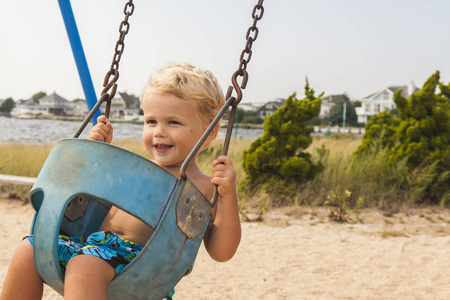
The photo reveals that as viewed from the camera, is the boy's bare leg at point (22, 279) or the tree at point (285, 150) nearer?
the boy's bare leg at point (22, 279)

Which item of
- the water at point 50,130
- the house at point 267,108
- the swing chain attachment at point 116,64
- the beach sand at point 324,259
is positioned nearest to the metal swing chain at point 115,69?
the swing chain attachment at point 116,64

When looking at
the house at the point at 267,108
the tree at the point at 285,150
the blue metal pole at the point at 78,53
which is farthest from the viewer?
the house at the point at 267,108

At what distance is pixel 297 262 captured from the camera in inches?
168

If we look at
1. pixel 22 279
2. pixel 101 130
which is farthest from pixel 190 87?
pixel 22 279

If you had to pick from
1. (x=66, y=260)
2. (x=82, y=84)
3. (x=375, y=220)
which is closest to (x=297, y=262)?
(x=375, y=220)

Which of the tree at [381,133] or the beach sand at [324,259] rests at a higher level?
the tree at [381,133]

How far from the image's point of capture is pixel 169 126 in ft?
5.89

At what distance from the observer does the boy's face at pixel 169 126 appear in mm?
1786

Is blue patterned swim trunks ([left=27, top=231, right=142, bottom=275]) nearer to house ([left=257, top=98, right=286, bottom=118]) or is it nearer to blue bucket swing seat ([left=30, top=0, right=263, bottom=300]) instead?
blue bucket swing seat ([left=30, top=0, right=263, bottom=300])

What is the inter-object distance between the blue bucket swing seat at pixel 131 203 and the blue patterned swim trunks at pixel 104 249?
0.10m

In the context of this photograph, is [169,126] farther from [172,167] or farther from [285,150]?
[285,150]

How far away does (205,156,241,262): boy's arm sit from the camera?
171cm

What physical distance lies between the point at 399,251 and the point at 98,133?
3.52m

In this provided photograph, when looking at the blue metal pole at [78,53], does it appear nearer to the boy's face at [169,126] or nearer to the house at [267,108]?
the boy's face at [169,126]
